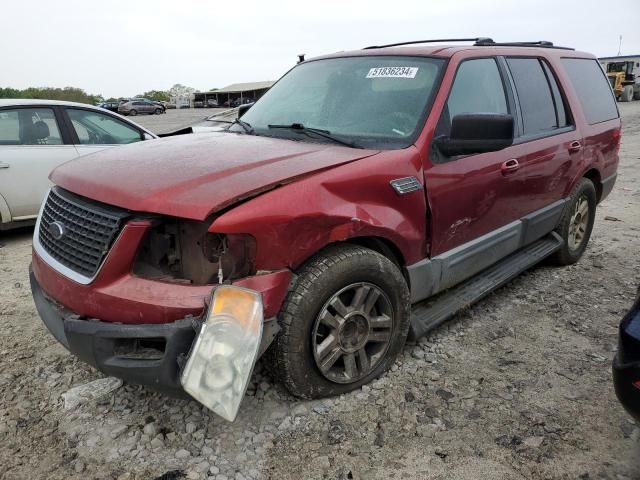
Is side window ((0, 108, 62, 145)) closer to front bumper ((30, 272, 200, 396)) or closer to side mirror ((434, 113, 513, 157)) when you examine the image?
front bumper ((30, 272, 200, 396))

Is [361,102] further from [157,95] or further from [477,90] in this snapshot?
[157,95]

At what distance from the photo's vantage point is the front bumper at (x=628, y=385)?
187 cm

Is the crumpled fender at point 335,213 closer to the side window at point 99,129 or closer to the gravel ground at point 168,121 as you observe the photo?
the side window at point 99,129

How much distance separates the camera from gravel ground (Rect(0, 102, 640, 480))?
87.9 inches

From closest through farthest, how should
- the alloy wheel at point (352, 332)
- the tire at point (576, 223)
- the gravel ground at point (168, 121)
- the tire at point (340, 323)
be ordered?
the tire at point (340, 323) < the alloy wheel at point (352, 332) < the tire at point (576, 223) < the gravel ground at point (168, 121)

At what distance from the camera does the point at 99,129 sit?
19.6 feet

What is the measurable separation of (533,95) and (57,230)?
3341 millimetres

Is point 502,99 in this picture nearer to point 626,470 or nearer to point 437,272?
point 437,272

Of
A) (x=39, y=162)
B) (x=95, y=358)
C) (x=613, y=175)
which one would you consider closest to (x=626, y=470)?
(x=95, y=358)

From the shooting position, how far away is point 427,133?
2824 millimetres

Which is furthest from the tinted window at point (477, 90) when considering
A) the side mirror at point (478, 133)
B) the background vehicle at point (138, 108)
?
the background vehicle at point (138, 108)

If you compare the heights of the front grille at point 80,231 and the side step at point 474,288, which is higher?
Answer: the front grille at point 80,231

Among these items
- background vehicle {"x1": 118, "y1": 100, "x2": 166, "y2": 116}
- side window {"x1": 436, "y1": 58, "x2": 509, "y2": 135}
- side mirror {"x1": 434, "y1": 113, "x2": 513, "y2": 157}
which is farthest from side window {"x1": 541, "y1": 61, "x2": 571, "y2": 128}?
background vehicle {"x1": 118, "y1": 100, "x2": 166, "y2": 116}

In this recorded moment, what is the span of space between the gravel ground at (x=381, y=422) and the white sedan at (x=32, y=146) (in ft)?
7.38
